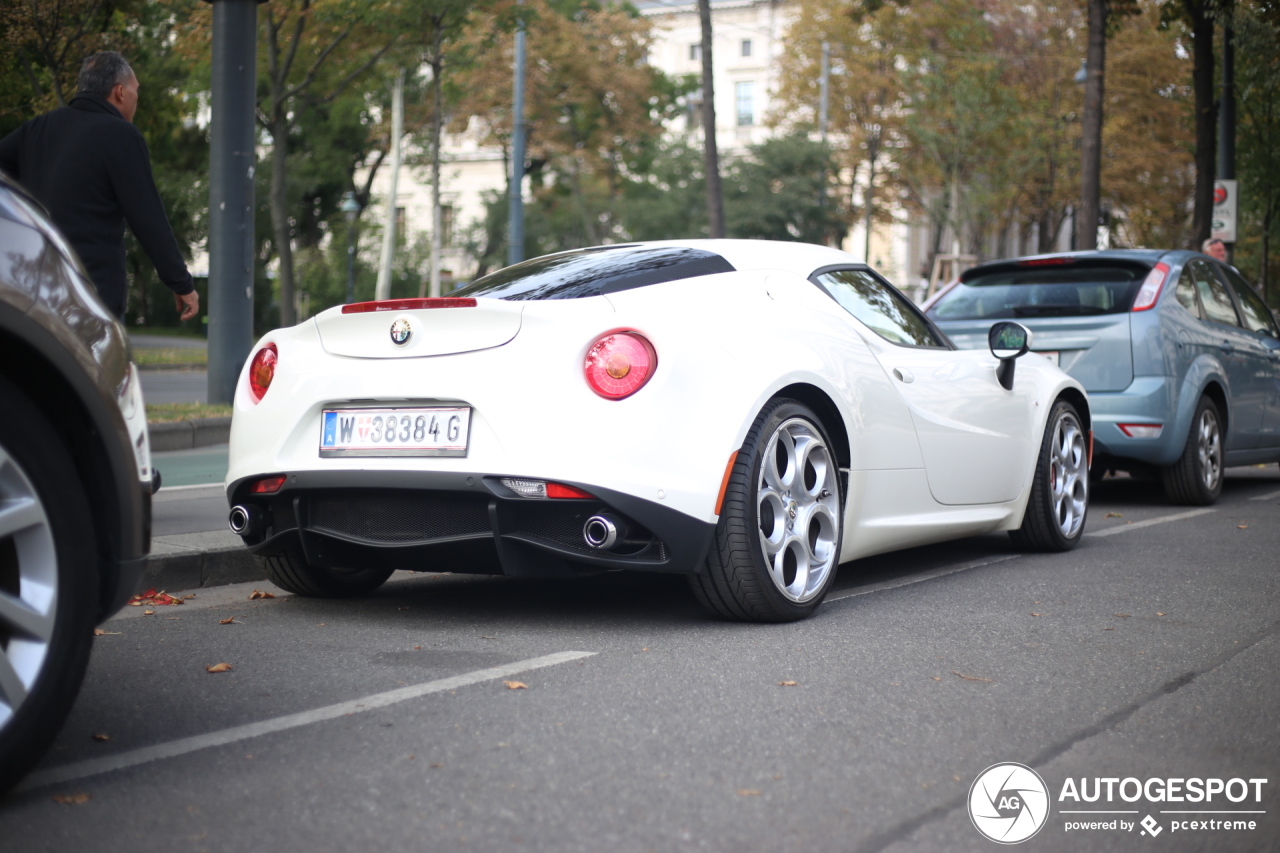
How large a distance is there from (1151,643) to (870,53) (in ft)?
133

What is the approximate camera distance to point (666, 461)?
434 cm

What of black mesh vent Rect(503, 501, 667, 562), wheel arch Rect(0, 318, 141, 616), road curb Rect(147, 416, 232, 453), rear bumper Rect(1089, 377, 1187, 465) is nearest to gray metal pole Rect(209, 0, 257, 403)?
road curb Rect(147, 416, 232, 453)

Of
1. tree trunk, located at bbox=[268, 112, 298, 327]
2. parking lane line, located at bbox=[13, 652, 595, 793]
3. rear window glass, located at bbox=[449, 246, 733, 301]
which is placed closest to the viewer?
parking lane line, located at bbox=[13, 652, 595, 793]

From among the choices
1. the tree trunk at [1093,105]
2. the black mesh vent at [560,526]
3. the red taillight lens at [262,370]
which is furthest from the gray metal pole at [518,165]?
the black mesh vent at [560,526]

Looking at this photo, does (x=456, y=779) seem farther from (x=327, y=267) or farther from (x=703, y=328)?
(x=327, y=267)

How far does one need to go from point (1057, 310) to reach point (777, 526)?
15.2ft

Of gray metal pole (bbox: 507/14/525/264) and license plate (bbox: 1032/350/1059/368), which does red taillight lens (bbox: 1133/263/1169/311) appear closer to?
license plate (bbox: 1032/350/1059/368)

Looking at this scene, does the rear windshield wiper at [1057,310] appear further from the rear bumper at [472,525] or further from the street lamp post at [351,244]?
the street lamp post at [351,244]

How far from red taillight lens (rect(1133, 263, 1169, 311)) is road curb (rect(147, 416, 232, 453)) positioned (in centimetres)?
636

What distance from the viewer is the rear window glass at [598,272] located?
473 centimetres

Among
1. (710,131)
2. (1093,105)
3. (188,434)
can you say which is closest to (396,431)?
(188,434)

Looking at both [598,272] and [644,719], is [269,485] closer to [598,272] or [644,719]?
[598,272]

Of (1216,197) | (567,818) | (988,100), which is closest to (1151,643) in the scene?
(567,818)

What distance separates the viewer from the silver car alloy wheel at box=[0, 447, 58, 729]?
2.71 metres
